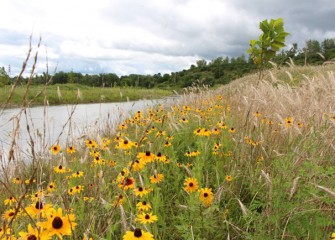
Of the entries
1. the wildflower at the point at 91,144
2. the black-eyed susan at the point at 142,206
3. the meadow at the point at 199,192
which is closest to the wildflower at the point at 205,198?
the meadow at the point at 199,192

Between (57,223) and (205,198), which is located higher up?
(57,223)

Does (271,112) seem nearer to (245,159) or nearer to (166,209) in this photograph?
(245,159)

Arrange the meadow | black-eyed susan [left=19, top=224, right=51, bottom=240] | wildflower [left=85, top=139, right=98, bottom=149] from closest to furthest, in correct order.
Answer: black-eyed susan [left=19, top=224, right=51, bottom=240], the meadow, wildflower [left=85, top=139, right=98, bottom=149]

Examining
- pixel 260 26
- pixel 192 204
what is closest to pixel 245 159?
pixel 192 204

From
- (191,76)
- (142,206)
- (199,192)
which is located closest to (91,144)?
(142,206)

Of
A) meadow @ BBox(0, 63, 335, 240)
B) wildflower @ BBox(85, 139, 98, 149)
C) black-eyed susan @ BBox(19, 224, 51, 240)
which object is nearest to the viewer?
black-eyed susan @ BBox(19, 224, 51, 240)

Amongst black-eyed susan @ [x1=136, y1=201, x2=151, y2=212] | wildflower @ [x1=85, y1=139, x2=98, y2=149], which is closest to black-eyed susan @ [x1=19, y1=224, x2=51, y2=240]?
black-eyed susan @ [x1=136, y1=201, x2=151, y2=212]

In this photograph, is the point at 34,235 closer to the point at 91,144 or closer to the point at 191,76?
the point at 91,144

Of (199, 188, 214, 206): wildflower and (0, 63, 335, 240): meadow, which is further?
(199, 188, 214, 206): wildflower

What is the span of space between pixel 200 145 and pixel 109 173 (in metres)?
0.93

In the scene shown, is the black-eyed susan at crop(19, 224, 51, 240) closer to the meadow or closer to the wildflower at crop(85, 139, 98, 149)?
the meadow

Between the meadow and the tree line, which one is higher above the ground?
the tree line

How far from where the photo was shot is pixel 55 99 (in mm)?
20859

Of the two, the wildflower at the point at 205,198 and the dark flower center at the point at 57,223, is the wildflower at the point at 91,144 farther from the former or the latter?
the dark flower center at the point at 57,223
